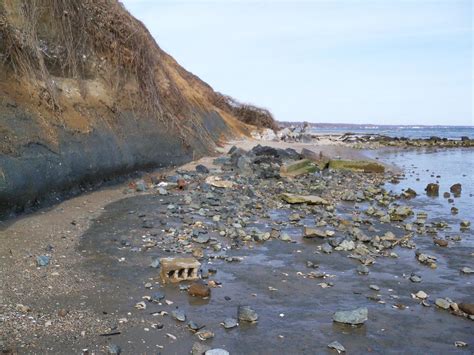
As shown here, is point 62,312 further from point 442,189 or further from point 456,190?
point 442,189

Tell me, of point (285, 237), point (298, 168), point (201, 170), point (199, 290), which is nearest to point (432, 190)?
point (298, 168)

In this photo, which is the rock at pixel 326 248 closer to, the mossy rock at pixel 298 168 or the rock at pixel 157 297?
the rock at pixel 157 297

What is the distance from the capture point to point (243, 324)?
512 centimetres

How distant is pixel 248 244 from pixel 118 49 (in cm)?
799

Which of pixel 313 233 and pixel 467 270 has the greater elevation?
pixel 313 233

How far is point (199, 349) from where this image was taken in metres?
4.47

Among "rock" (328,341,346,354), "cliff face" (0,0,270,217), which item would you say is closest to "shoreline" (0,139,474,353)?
"cliff face" (0,0,270,217)

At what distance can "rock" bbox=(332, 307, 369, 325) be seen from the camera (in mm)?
5219

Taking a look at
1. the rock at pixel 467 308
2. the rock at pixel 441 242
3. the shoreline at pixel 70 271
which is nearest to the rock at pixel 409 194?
the shoreline at pixel 70 271

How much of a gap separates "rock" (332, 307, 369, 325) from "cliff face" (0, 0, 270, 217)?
5.65 meters

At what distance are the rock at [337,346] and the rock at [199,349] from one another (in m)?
Answer: 1.23

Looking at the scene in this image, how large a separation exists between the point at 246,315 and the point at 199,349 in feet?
2.88

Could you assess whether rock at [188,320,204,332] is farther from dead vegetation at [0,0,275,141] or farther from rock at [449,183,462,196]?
rock at [449,183,462,196]

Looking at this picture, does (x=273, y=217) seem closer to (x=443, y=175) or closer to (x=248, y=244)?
(x=248, y=244)
